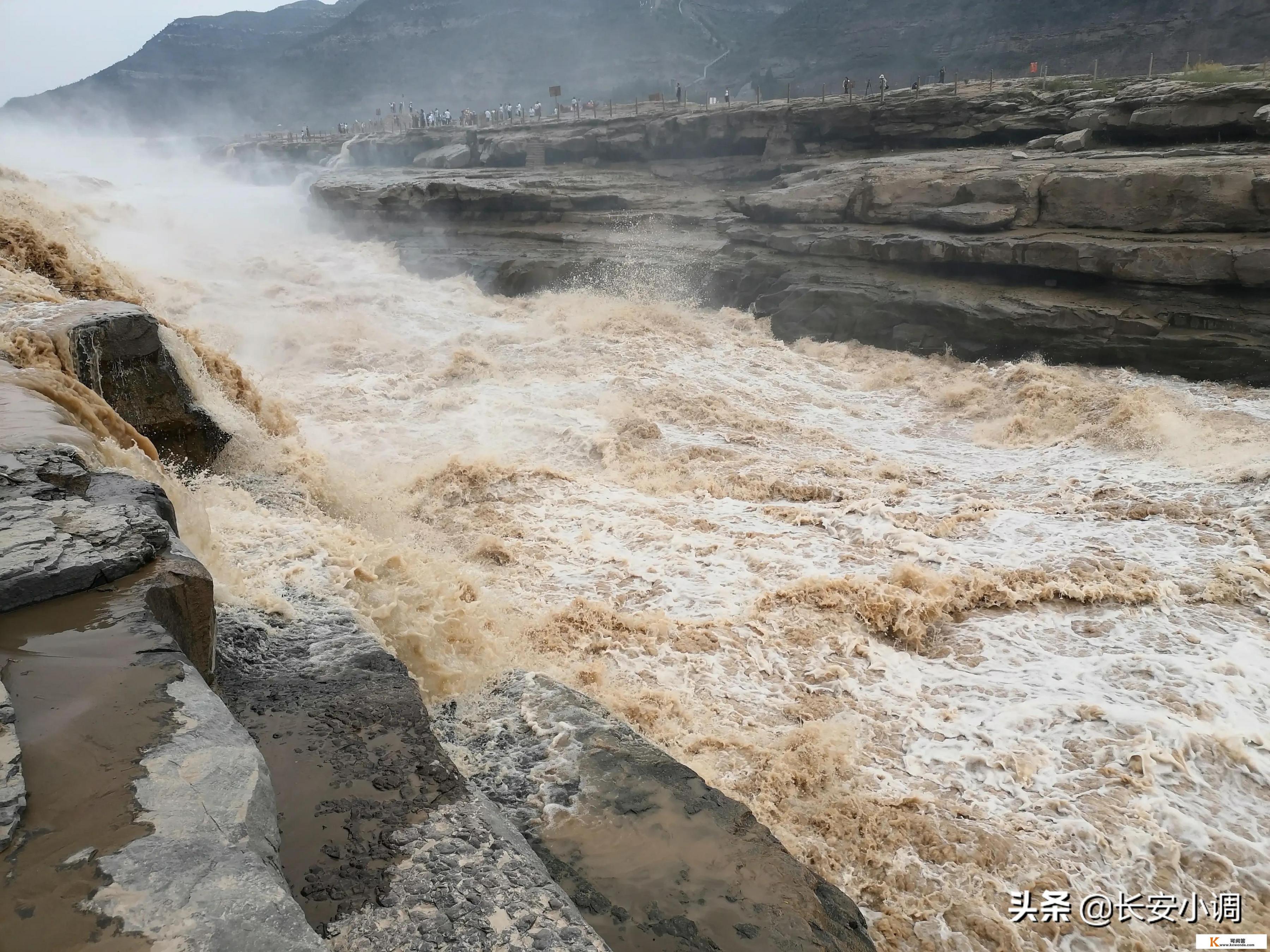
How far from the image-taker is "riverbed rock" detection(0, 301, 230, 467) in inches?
232

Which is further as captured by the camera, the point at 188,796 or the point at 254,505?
the point at 254,505

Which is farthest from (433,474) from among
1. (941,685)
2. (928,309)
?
(928,309)

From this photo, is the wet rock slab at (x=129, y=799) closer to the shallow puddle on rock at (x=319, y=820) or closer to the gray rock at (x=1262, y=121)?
the shallow puddle on rock at (x=319, y=820)

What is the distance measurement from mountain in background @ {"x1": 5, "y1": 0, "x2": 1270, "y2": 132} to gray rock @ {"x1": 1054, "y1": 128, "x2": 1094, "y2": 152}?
21.7 meters

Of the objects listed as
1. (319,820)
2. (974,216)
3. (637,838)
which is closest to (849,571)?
(637,838)

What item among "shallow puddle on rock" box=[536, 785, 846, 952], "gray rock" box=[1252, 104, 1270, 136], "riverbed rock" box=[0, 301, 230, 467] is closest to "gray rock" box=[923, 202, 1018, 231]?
"gray rock" box=[1252, 104, 1270, 136]

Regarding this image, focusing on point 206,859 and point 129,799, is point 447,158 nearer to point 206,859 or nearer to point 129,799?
point 129,799

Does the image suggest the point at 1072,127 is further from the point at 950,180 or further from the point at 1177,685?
the point at 1177,685

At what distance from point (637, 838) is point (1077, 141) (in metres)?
12.7

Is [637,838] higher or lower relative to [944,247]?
lower

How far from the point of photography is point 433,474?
8273 mm

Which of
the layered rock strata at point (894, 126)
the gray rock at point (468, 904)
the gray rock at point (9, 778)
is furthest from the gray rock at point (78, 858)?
the layered rock strata at point (894, 126)

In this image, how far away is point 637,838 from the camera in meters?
3.32

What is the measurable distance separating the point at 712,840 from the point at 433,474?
5.68 m
